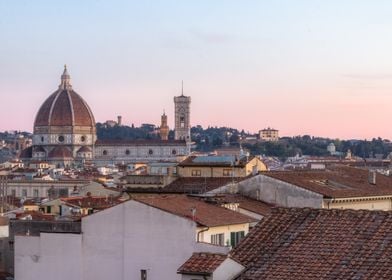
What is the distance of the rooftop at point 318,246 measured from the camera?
48.3ft

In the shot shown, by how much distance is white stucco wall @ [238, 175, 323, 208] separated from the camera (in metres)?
28.8

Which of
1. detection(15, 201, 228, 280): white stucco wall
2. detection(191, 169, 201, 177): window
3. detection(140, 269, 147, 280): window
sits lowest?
detection(140, 269, 147, 280): window

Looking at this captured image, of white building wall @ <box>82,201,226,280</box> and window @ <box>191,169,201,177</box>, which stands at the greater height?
window @ <box>191,169,201,177</box>

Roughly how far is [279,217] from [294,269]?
157 cm

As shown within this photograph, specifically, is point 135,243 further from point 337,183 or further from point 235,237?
point 337,183

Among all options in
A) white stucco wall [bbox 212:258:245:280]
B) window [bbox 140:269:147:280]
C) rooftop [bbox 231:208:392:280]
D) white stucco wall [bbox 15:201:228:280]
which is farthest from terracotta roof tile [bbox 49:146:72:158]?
white stucco wall [bbox 212:258:245:280]

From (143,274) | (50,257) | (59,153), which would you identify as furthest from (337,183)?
(59,153)

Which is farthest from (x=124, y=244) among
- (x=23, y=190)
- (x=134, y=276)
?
(x=23, y=190)

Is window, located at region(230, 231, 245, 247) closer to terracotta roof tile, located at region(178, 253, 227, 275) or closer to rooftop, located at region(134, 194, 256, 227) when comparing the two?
rooftop, located at region(134, 194, 256, 227)

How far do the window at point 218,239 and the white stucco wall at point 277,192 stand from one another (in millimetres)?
7912

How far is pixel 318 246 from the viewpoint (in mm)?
15438

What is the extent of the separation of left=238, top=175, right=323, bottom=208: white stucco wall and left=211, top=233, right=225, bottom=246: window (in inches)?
312

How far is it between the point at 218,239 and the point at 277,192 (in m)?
9.06

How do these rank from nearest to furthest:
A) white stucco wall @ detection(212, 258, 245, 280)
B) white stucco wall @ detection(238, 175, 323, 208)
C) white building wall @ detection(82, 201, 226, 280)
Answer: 1. white stucco wall @ detection(212, 258, 245, 280)
2. white building wall @ detection(82, 201, 226, 280)
3. white stucco wall @ detection(238, 175, 323, 208)
